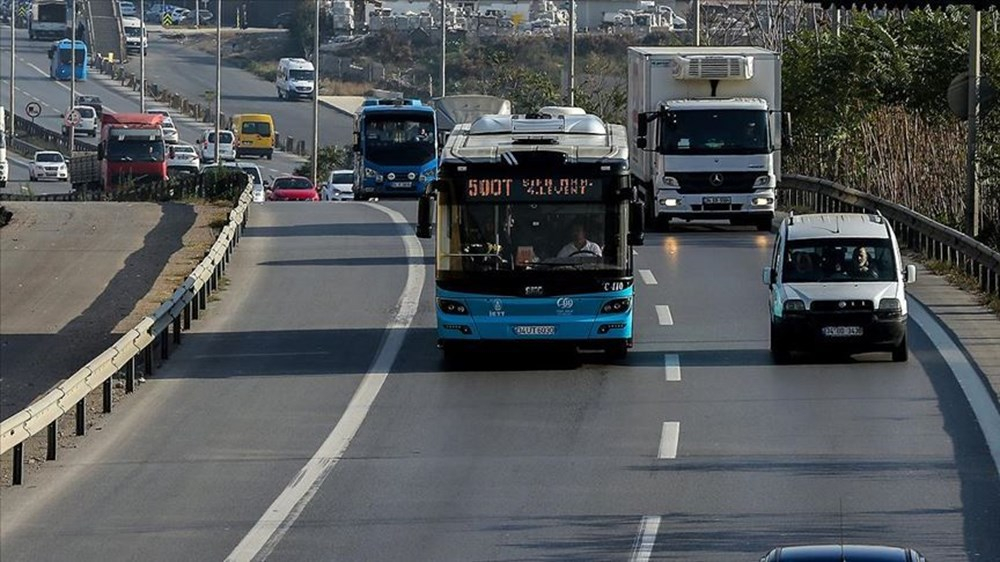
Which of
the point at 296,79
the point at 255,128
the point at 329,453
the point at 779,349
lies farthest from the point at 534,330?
the point at 296,79

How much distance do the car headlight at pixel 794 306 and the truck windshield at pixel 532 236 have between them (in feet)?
6.34

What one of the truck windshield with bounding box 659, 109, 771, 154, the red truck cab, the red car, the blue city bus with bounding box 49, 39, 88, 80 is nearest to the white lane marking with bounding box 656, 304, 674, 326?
the truck windshield with bounding box 659, 109, 771, 154

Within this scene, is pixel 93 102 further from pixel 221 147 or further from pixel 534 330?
pixel 534 330

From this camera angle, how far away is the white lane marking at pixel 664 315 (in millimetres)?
27312

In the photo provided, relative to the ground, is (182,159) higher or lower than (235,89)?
lower

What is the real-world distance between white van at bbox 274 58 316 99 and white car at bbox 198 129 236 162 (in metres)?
23.1

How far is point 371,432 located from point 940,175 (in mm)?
26069

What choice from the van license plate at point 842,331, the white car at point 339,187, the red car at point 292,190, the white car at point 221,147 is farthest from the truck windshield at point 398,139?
the white car at point 221,147

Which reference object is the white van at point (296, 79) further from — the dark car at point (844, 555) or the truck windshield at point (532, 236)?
the dark car at point (844, 555)

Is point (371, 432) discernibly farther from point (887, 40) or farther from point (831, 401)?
point (887, 40)

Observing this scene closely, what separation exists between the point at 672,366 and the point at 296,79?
99.5m

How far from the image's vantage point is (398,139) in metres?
56.0

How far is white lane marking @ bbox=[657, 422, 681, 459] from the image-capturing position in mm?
18297

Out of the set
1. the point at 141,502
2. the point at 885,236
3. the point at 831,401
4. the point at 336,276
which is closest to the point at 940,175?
the point at 336,276
